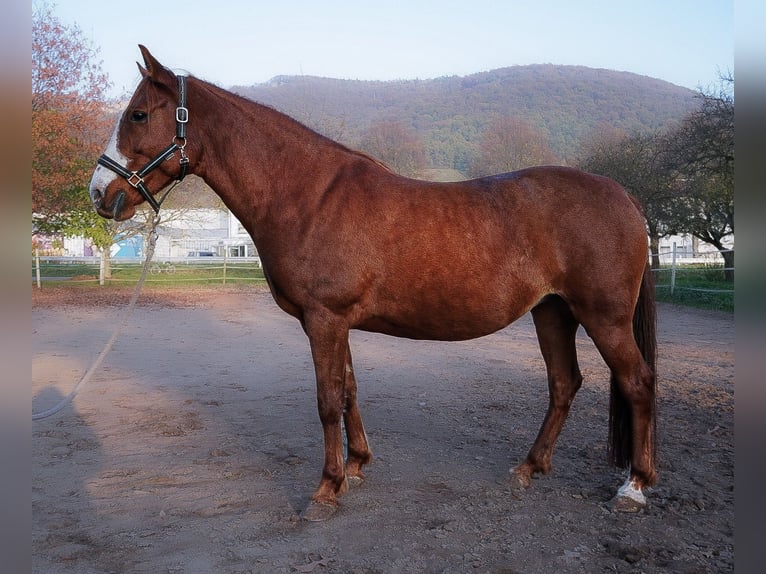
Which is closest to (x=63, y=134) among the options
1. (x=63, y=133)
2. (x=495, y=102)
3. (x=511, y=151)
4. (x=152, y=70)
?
(x=63, y=133)

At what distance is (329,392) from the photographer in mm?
3449

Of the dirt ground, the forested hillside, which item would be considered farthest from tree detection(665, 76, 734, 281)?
the forested hillside

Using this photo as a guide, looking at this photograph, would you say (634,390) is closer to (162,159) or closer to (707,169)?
(162,159)

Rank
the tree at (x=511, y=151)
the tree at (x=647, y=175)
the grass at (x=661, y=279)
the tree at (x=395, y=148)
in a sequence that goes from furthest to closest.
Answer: the tree at (x=395, y=148) → the tree at (x=511, y=151) → the tree at (x=647, y=175) → the grass at (x=661, y=279)

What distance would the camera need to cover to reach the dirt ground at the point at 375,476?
2822mm

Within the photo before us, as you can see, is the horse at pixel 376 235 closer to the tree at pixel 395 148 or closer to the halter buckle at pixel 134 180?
the halter buckle at pixel 134 180

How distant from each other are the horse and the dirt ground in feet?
1.26

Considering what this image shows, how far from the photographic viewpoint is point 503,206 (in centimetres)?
356

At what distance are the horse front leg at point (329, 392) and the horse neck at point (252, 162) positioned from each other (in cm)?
75

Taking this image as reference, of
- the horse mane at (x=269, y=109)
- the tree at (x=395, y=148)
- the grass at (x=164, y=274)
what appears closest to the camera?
the horse mane at (x=269, y=109)

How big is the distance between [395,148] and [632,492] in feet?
116

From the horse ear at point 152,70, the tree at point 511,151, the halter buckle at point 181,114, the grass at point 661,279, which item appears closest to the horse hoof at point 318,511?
the halter buckle at point 181,114

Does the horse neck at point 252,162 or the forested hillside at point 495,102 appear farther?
the forested hillside at point 495,102

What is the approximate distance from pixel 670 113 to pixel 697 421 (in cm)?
7007
